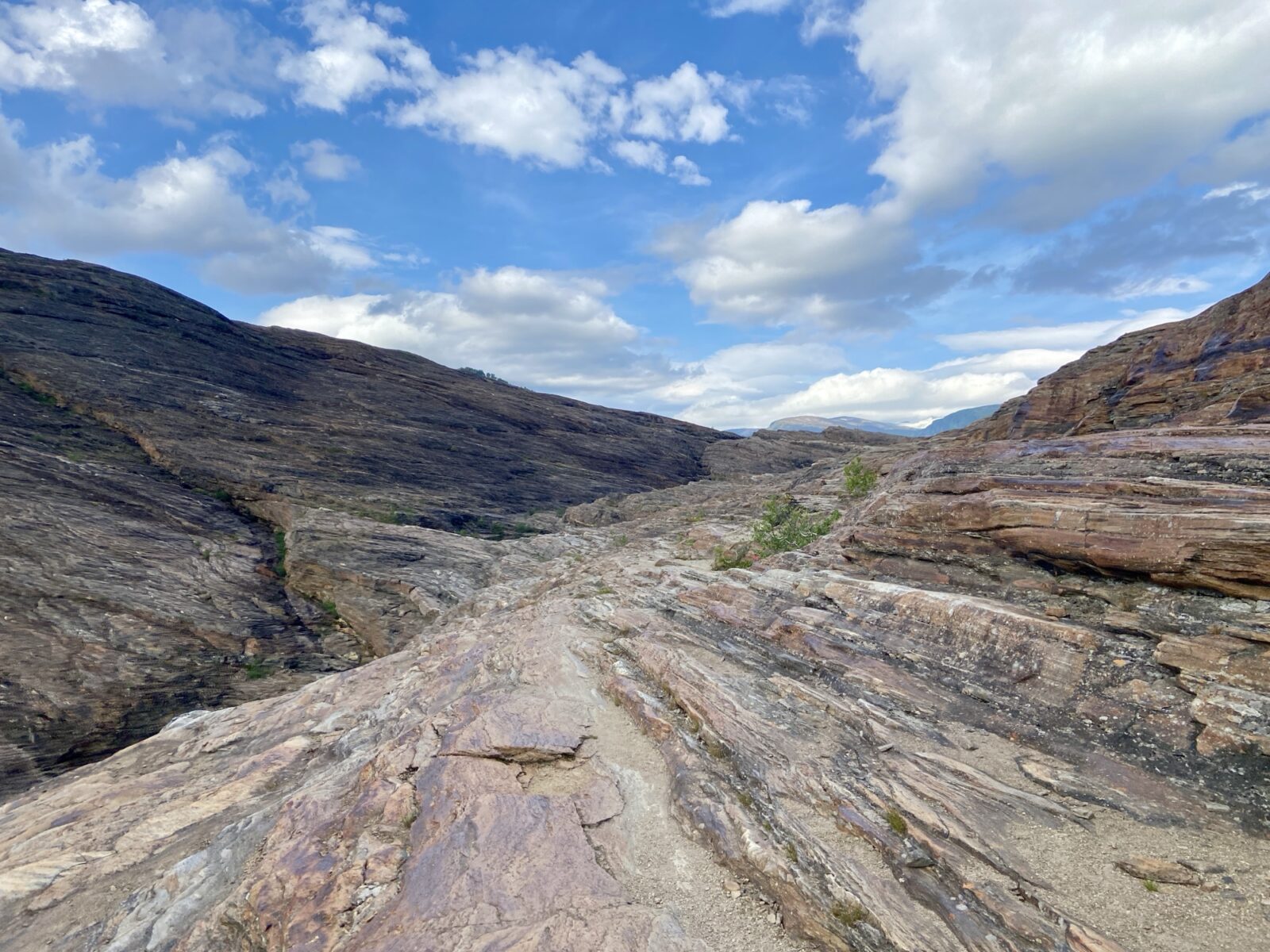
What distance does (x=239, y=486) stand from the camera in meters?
35.0

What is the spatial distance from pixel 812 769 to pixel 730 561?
11391 millimetres

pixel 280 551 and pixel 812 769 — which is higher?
pixel 812 769

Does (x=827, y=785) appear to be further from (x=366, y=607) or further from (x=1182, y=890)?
(x=366, y=607)

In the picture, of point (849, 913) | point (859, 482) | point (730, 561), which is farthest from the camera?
point (859, 482)

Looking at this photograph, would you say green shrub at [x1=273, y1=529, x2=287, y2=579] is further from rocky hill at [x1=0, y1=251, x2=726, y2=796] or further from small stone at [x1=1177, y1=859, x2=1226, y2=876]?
small stone at [x1=1177, y1=859, x2=1226, y2=876]

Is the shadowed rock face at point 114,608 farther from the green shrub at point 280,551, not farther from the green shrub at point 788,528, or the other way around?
the green shrub at point 788,528

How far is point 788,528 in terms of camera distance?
20938 millimetres

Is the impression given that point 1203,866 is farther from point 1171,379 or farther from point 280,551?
point 280,551

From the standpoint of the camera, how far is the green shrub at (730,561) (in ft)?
62.3

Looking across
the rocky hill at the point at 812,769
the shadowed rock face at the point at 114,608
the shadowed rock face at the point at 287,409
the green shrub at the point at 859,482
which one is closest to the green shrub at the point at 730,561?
the rocky hill at the point at 812,769

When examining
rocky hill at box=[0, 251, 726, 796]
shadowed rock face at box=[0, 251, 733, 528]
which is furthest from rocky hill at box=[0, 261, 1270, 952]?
shadowed rock face at box=[0, 251, 733, 528]

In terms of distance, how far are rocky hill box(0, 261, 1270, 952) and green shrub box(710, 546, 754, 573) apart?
3.20 m

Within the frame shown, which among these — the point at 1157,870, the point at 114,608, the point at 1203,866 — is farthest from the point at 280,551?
the point at 1203,866

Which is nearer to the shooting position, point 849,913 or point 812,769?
point 849,913
